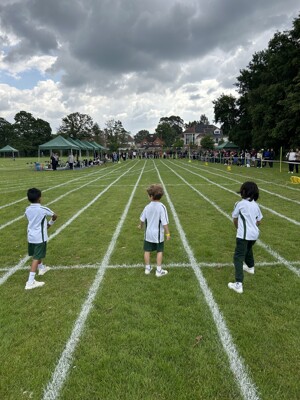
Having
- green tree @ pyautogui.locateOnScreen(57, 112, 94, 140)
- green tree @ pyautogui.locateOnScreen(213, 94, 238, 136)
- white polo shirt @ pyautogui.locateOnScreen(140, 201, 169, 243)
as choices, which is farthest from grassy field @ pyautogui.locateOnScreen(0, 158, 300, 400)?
green tree @ pyautogui.locateOnScreen(57, 112, 94, 140)

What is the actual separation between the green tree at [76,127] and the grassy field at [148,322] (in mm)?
75774

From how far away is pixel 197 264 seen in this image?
5207 millimetres

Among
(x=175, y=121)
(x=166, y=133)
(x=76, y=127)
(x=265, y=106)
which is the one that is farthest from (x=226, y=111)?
(x=175, y=121)

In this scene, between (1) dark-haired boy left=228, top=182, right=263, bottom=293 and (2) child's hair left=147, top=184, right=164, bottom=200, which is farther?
(2) child's hair left=147, top=184, right=164, bottom=200

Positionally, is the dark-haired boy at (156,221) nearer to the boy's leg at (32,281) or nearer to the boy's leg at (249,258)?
the boy's leg at (249,258)

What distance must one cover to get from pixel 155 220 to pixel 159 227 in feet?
0.46

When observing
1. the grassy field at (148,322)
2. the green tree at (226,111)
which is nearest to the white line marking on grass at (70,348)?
the grassy field at (148,322)

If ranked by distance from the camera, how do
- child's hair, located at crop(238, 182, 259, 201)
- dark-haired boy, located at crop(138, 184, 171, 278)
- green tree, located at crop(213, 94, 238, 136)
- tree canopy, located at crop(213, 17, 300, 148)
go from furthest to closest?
green tree, located at crop(213, 94, 238, 136), tree canopy, located at crop(213, 17, 300, 148), dark-haired boy, located at crop(138, 184, 171, 278), child's hair, located at crop(238, 182, 259, 201)

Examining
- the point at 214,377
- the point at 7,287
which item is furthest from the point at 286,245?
the point at 7,287

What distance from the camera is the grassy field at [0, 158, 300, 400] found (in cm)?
258

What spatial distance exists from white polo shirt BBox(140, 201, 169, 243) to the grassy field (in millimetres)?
663

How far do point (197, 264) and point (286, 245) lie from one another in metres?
2.23

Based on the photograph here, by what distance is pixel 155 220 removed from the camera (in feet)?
15.2

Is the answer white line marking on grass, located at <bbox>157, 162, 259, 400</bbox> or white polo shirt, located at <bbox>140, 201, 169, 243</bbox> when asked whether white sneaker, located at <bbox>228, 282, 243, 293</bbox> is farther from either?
white polo shirt, located at <bbox>140, 201, 169, 243</bbox>
